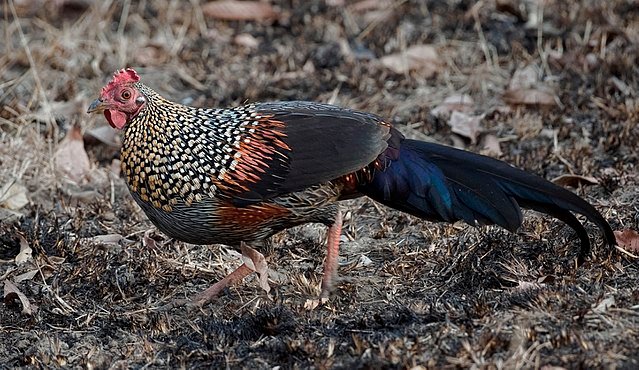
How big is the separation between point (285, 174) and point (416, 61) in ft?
11.0

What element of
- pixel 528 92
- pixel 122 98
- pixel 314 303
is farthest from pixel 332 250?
pixel 528 92

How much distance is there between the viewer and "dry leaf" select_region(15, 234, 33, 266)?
17.3 ft

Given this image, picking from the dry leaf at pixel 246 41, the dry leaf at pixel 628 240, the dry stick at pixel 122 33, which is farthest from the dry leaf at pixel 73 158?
the dry leaf at pixel 628 240

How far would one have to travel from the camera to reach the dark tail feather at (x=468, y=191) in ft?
14.3

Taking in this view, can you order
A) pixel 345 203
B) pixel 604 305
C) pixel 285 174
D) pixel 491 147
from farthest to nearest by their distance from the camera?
pixel 491 147 < pixel 345 203 < pixel 285 174 < pixel 604 305

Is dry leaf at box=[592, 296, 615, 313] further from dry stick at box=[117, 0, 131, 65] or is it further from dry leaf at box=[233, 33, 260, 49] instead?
dry stick at box=[117, 0, 131, 65]

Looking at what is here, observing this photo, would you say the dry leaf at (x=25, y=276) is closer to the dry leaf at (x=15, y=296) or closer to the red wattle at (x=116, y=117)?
the dry leaf at (x=15, y=296)

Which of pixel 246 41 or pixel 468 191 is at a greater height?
pixel 468 191

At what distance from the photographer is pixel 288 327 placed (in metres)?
4.24

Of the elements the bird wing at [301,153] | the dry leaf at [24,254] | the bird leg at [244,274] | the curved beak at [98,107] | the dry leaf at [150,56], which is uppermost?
the curved beak at [98,107]

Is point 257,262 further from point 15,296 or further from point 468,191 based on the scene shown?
point 15,296

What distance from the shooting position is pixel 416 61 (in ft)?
24.8

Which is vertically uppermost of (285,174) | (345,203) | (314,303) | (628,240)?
(285,174)

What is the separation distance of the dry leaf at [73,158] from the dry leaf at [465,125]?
2346 mm
